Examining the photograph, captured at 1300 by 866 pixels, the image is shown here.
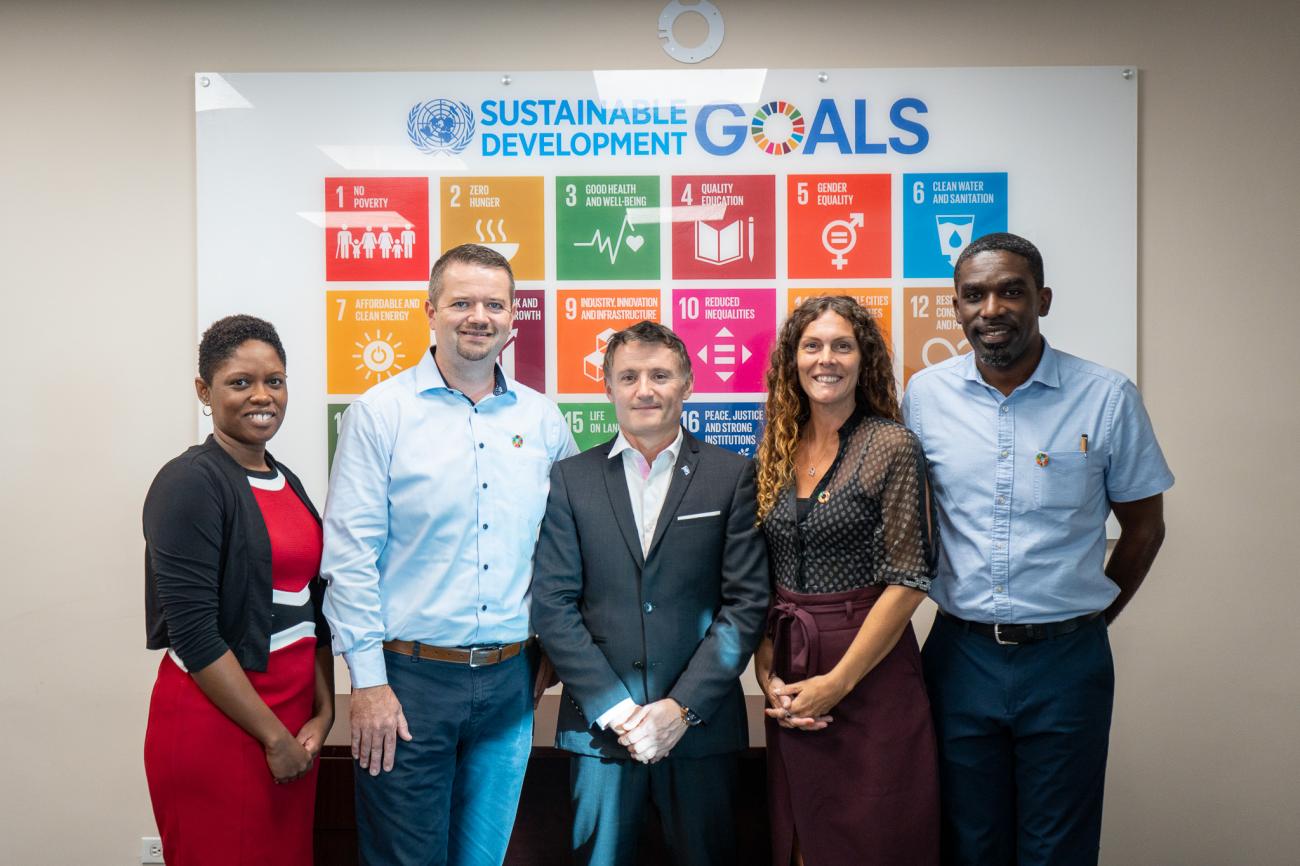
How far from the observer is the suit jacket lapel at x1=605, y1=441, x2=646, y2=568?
5.96 ft

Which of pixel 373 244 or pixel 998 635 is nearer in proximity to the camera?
pixel 998 635

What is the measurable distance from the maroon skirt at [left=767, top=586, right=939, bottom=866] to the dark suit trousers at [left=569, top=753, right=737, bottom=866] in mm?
152

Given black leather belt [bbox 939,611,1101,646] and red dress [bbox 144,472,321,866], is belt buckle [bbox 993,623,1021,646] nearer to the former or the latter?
black leather belt [bbox 939,611,1101,646]

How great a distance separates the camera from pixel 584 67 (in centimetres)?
257

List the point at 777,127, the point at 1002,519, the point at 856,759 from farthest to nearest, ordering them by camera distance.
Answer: the point at 777,127 → the point at 1002,519 → the point at 856,759

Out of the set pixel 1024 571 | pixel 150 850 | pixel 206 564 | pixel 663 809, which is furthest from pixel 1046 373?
pixel 150 850

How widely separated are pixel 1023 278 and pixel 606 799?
1.56m

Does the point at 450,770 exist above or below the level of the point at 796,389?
below

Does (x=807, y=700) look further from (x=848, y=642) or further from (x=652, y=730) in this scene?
(x=652, y=730)

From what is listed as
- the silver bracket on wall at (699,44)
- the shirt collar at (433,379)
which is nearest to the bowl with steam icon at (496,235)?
the shirt collar at (433,379)

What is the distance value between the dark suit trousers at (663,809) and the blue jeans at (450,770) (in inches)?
9.4

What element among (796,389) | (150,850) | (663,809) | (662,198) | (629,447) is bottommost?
(150,850)

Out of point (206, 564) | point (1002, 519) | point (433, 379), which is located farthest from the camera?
point (433, 379)

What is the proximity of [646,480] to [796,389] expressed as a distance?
446 mm
